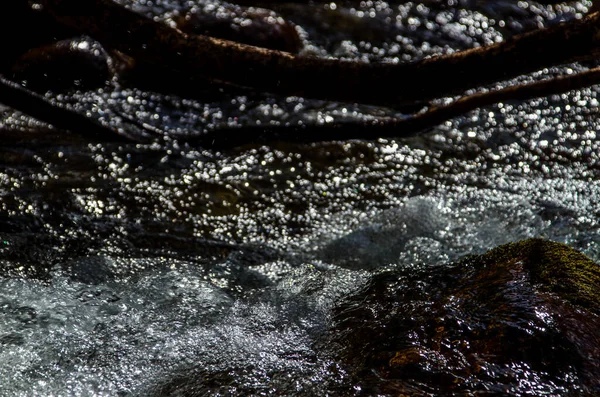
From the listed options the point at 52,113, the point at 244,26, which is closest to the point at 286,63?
the point at 52,113

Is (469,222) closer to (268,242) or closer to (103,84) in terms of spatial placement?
(268,242)

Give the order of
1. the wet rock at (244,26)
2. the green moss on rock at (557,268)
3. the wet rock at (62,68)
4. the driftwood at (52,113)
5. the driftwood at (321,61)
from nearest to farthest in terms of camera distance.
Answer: the green moss on rock at (557,268)
the driftwood at (321,61)
the driftwood at (52,113)
the wet rock at (62,68)
the wet rock at (244,26)

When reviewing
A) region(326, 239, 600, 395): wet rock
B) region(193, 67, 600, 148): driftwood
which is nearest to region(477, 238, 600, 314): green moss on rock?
region(326, 239, 600, 395): wet rock

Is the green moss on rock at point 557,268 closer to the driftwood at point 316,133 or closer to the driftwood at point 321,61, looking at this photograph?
the driftwood at point 321,61

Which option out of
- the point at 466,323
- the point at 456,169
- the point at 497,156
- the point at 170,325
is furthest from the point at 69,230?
the point at 497,156

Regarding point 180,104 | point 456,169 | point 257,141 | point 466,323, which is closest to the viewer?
point 466,323

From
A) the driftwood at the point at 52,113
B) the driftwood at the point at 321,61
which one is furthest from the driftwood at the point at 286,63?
the driftwood at the point at 52,113

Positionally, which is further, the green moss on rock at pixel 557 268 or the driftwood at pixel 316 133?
the driftwood at pixel 316 133
